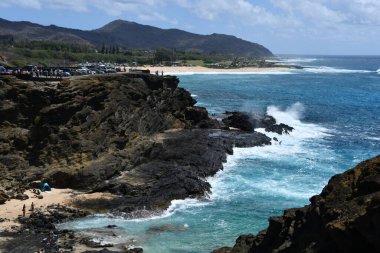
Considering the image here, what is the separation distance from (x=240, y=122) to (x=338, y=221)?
48.6 meters

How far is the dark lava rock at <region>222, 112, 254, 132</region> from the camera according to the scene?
61.1 m

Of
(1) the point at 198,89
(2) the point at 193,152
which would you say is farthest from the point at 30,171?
(1) the point at 198,89

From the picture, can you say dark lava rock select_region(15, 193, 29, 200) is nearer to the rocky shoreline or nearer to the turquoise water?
the rocky shoreline

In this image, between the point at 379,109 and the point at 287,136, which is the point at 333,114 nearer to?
the point at 379,109

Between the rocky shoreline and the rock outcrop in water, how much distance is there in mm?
17101

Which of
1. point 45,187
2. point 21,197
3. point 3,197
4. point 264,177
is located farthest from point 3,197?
point 264,177

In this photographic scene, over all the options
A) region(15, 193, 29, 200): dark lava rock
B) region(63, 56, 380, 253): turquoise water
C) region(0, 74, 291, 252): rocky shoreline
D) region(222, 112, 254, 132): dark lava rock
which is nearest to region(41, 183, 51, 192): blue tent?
region(0, 74, 291, 252): rocky shoreline

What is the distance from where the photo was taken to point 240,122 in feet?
203

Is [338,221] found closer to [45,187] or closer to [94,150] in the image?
[45,187]

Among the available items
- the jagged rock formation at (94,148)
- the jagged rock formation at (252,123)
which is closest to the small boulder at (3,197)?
the jagged rock formation at (94,148)

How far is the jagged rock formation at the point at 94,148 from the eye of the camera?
37.2 metres

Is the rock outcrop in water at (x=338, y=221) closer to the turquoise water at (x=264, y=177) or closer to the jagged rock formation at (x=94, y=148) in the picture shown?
the turquoise water at (x=264, y=177)

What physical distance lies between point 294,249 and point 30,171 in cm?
2703

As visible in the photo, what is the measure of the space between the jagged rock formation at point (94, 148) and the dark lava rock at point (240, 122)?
45.7 ft
